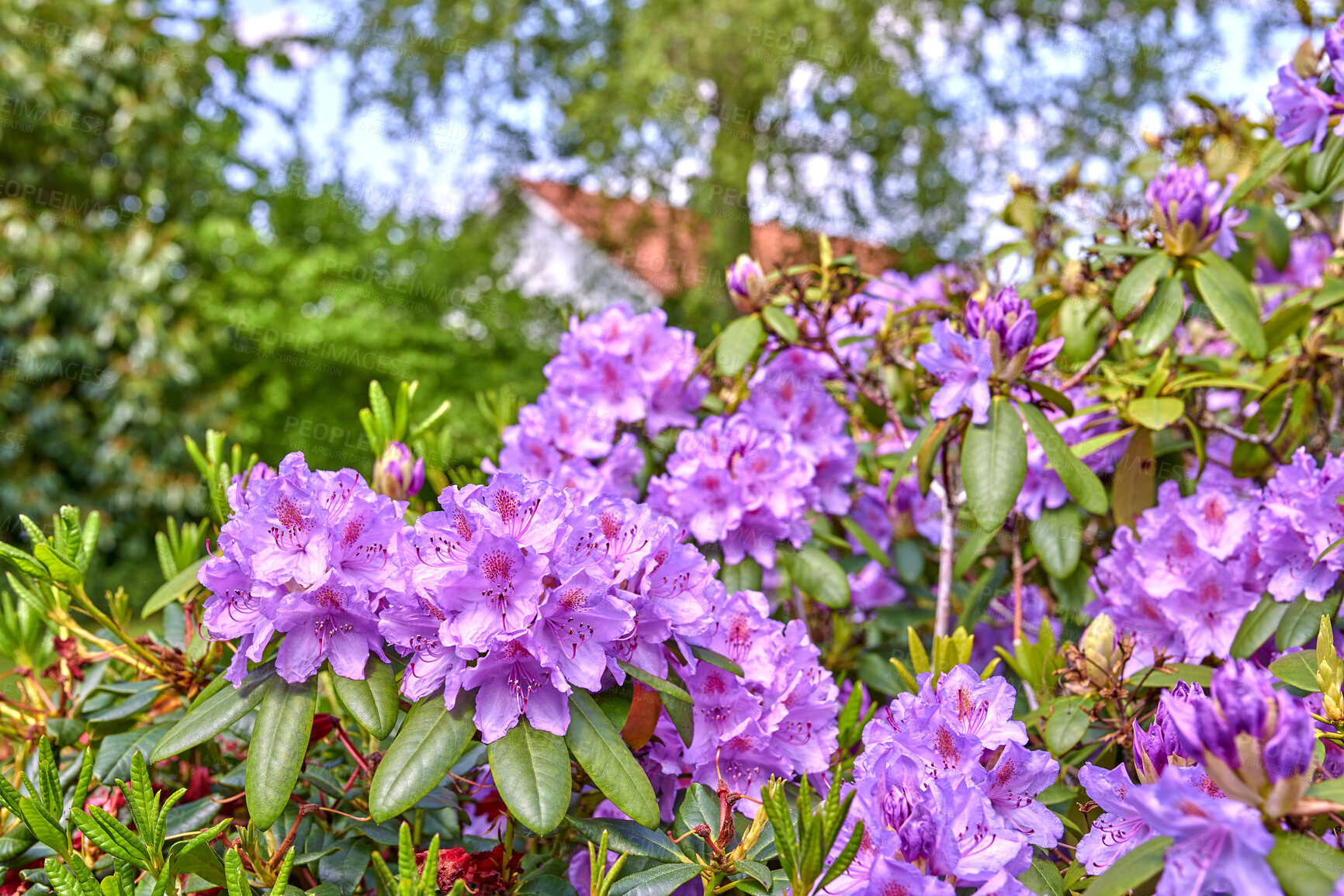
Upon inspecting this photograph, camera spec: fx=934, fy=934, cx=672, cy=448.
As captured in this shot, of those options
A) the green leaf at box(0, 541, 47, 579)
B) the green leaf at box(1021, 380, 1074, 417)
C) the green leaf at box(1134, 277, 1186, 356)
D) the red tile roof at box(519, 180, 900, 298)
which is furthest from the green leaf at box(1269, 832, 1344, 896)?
the red tile roof at box(519, 180, 900, 298)

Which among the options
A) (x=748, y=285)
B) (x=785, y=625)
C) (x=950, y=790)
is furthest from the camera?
(x=748, y=285)

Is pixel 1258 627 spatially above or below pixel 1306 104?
below

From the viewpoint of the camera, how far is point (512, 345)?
29.5ft

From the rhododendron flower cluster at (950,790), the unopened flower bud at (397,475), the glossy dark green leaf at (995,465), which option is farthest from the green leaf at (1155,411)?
the unopened flower bud at (397,475)

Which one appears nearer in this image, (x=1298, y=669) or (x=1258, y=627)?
(x=1298, y=669)

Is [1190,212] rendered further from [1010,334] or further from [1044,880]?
[1044,880]

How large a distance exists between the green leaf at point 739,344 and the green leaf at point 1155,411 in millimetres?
596

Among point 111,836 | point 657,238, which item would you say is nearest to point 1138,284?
point 111,836

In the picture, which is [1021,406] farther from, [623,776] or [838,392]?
[623,776]

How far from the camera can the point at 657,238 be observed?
10680 mm

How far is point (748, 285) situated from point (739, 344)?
0.13 metres

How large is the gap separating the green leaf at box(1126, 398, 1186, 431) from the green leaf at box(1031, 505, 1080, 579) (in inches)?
7.8

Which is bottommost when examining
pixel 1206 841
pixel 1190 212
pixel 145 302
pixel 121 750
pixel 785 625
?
pixel 145 302

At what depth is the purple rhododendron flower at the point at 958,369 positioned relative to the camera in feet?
4.22
